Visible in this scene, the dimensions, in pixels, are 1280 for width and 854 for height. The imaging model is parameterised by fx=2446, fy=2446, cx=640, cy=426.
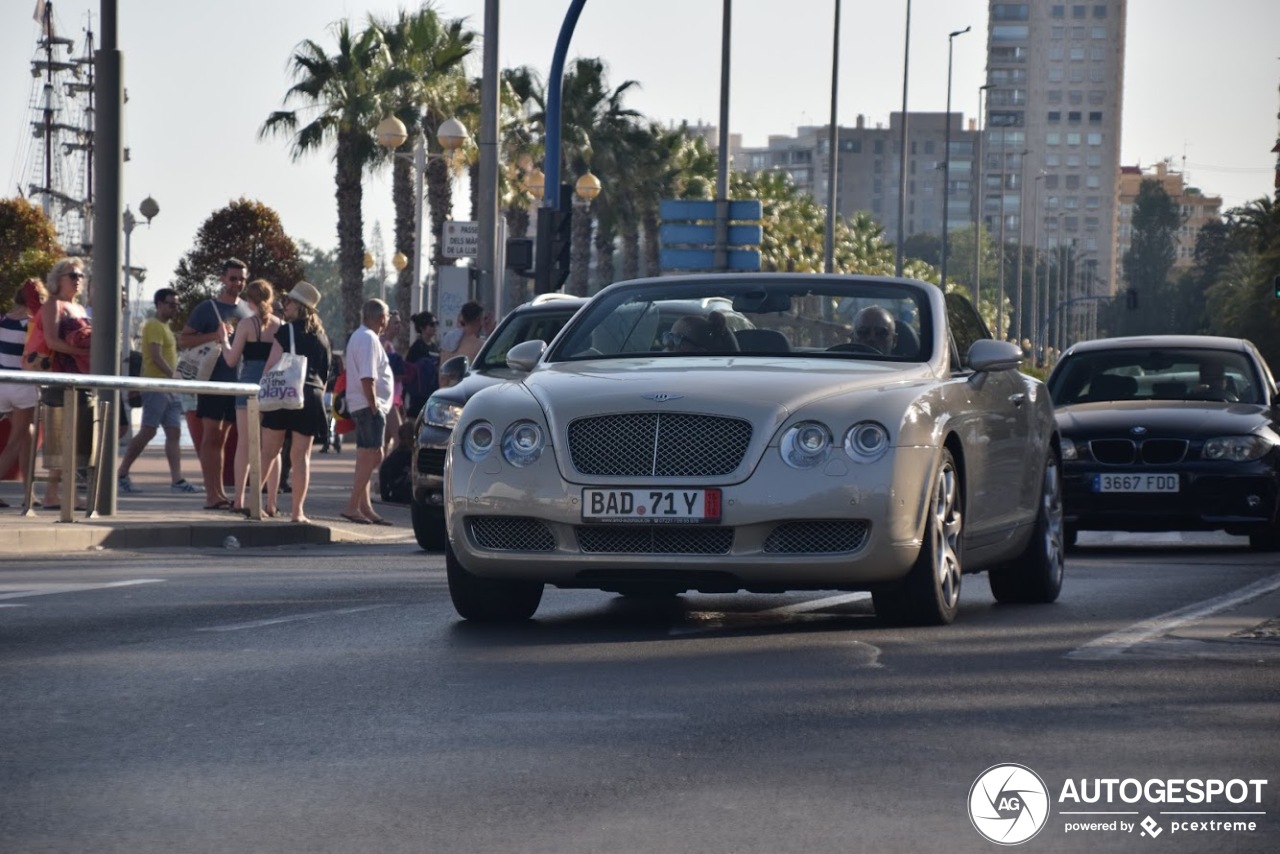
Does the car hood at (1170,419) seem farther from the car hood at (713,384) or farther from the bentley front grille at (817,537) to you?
the bentley front grille at (817,537)

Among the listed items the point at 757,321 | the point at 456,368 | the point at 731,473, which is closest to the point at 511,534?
the point at 731,473

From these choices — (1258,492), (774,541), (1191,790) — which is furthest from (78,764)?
(1258,492)

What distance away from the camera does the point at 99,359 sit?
17422mm

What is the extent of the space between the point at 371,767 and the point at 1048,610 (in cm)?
525

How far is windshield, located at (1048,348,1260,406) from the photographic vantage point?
16969 millimetres

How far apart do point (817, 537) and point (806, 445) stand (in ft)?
1.14

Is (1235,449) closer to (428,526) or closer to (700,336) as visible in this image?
(428,526)

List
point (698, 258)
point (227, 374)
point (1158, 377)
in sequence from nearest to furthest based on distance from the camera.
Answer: point (1158, 377) → point (227, 374) → point (698, 258)

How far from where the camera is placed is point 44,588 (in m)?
11.4

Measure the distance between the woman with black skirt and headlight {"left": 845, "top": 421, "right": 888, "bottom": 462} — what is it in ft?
29.9

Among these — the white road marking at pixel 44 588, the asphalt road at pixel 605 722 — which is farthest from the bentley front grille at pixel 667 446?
the white road marking at pixel 44 588

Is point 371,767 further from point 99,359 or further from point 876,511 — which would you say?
point 99,359

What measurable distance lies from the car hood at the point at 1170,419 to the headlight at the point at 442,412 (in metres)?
3.97

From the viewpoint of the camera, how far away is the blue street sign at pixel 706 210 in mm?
35750
